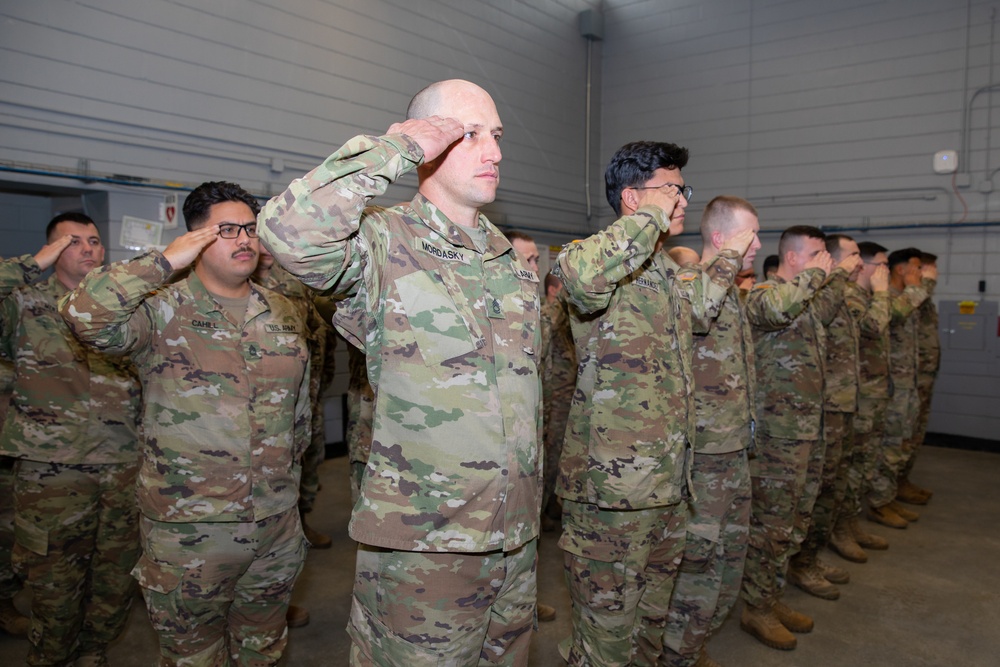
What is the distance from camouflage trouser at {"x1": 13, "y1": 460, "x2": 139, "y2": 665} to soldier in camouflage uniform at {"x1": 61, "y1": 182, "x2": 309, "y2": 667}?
2.92ft

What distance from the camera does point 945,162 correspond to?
7.11 meters

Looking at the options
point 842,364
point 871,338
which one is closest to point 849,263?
point 842,364

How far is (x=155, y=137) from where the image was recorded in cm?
509

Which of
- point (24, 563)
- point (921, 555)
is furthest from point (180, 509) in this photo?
point (921, 555)

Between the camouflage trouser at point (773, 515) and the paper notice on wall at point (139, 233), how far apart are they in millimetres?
4372

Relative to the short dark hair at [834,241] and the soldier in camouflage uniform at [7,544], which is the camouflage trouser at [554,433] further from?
the soldier in camouflage uniform at [7,544]

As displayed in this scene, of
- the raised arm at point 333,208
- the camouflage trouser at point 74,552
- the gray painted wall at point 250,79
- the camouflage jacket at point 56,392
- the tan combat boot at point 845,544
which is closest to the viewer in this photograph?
the raised arm at point 333,208

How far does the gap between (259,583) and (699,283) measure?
1782 millimetres

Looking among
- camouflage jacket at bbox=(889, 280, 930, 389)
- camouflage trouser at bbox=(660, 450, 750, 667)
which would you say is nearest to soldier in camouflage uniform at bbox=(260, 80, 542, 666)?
camouflage trouser at bbox=(660, 450, 750, 667)

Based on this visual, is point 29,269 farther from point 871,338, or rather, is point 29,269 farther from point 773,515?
point 871,338

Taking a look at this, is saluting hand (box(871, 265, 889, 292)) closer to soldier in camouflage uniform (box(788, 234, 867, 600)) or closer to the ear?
soldier in camouflage uniform (box(788, 234, 867, 600))

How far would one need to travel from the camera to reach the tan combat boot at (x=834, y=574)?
3.87 meters

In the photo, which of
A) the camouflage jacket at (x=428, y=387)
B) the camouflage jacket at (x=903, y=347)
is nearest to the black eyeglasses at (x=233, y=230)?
the camouflage jacket at (x=428, y=387)

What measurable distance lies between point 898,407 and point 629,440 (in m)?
3.95
